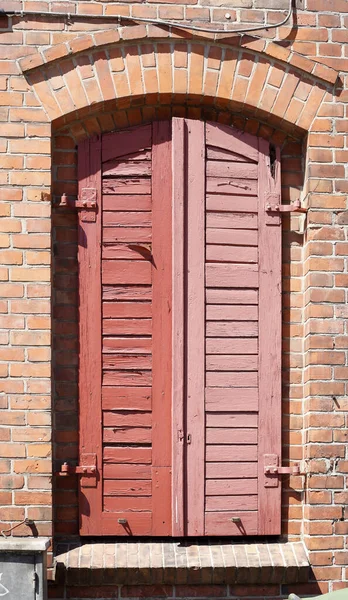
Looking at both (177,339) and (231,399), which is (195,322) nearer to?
(177,339)

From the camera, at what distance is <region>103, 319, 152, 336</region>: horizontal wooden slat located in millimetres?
4824

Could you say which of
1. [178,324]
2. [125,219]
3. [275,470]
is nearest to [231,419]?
[275,470]

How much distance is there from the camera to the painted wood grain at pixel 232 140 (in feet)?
16.2

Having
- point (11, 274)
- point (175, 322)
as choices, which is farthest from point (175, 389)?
point (11, 274)

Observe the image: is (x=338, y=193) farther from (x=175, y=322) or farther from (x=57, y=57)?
(x=57, y=57)

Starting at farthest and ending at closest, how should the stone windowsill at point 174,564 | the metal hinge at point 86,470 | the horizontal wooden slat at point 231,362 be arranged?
the horizontal wooden slat at point 231,362, the metal hinge at point 86,470, the stone windowsill at point 174,564

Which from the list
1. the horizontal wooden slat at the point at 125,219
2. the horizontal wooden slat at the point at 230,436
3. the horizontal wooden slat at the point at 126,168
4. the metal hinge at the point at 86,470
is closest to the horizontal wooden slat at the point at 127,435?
the metal hinge at the point at 86,470

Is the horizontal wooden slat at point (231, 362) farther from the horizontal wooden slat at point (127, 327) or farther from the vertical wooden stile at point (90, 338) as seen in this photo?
the vertical wooden stile at point (90, 338)

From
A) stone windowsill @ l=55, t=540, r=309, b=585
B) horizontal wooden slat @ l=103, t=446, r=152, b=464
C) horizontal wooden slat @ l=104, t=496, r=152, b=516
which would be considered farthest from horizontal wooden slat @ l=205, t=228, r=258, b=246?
stone windowsill @ l=55, t=540, r=309, b=585

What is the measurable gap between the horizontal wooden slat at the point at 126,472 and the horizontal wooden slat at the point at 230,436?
39cm

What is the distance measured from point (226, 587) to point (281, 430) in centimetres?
91

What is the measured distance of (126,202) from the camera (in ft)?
16.0

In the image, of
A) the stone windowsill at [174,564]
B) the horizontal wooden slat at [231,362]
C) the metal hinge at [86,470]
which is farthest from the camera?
the horizontal wooden slat at [231,362]

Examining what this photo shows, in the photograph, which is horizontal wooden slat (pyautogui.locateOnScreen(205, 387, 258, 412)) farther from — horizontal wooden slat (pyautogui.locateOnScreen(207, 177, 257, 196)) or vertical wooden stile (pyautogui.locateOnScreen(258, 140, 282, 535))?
horizontal wooden slat (pyautogui.locateOnScreen(207, 177, 257, 196))
